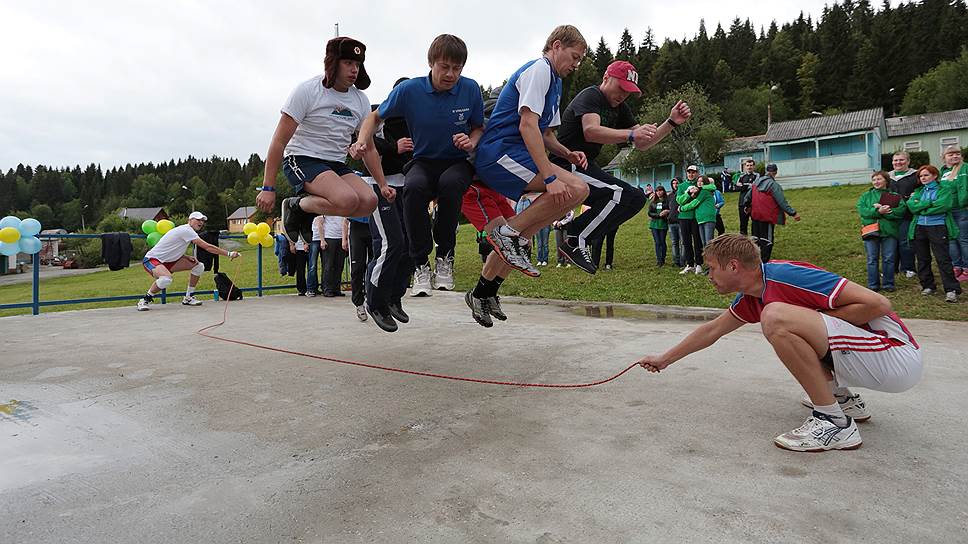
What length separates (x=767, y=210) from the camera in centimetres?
1042

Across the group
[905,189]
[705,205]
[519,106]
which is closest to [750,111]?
[705,205]

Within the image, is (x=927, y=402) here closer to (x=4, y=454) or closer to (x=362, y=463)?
(x=362, y=463)

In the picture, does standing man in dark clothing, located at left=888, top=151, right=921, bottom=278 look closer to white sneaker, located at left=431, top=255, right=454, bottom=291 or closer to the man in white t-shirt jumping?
white sneaker, located at left=431, top=255, right=454, bottom=291

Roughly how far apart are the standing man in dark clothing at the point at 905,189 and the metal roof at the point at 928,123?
47.7 m

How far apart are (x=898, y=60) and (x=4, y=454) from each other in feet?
278

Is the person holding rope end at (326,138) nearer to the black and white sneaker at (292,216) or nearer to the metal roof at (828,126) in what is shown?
the black and white sneaker at (292,216)

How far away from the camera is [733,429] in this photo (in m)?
3.14

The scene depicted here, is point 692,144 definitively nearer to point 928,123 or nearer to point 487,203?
point 928,123

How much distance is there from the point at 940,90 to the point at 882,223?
6523 cm

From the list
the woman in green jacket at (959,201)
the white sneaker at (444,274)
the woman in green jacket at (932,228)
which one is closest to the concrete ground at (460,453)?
the white sneaker at (444,274)

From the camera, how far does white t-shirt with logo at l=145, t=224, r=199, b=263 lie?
9891 mm

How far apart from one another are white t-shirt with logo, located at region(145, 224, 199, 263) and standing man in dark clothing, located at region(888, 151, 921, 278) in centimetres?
1157

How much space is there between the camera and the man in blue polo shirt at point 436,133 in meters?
4.45

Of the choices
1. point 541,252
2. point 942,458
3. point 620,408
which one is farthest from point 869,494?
point 541,252
